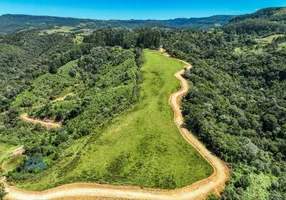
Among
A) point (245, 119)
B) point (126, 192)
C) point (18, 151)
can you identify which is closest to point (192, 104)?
point (245, 119)

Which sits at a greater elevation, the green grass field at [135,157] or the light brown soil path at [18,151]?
the green grass field at [135,157]

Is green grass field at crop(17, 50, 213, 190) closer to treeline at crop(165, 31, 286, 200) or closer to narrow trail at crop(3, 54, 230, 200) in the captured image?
narrow trail at crop(3, 54, 230, 200)

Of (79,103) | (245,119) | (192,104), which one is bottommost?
(79,103)

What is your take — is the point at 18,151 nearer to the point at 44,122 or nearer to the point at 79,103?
the point at 44,122

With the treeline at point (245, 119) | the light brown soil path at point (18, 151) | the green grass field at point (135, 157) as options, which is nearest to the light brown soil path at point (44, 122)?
the light brown soil path at point (18, 151)

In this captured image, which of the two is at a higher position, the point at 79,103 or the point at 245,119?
the point at 245,119

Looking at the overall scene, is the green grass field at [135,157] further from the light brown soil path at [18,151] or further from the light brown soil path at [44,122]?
the light brown soil path at [44,122]
